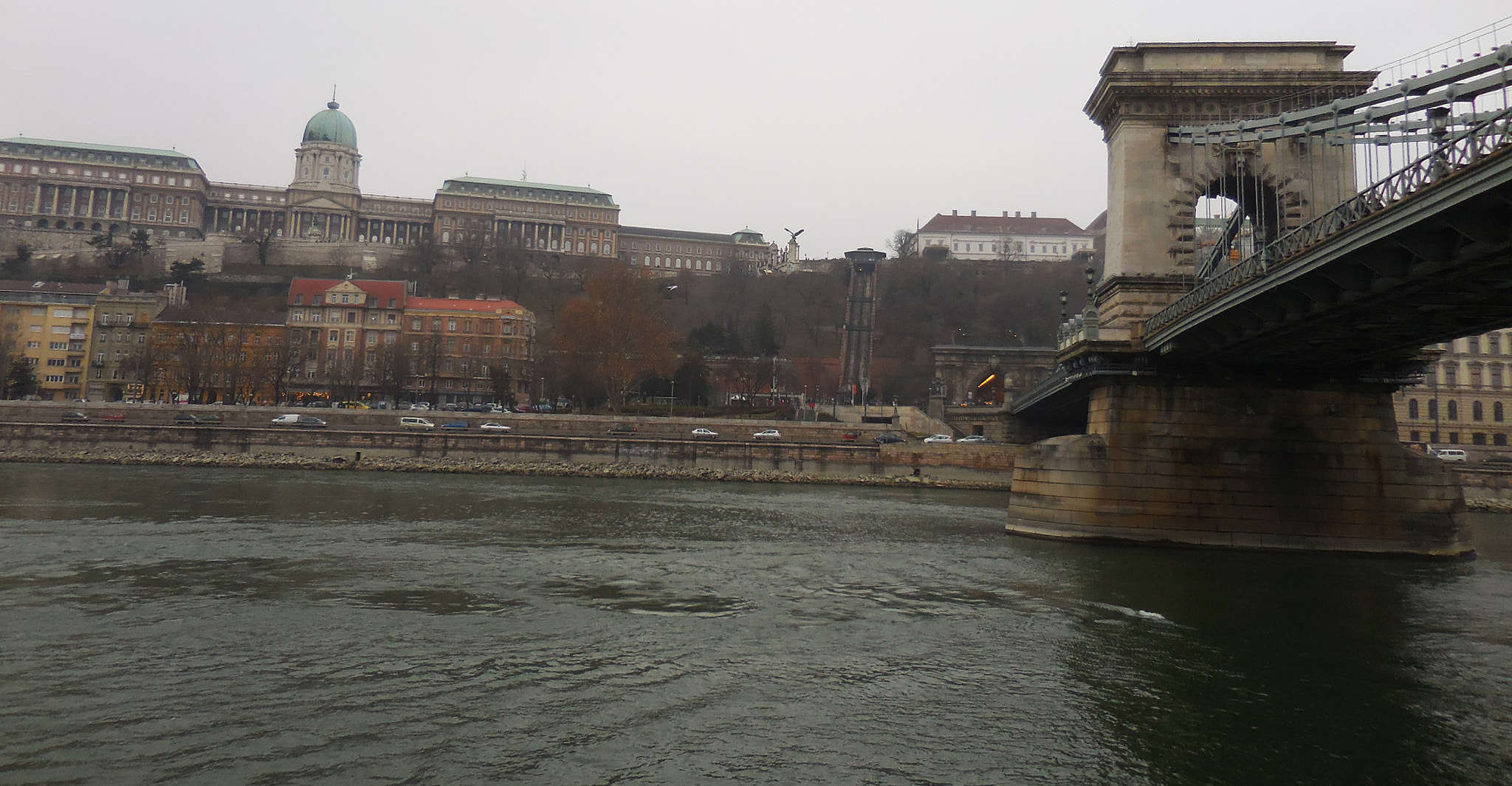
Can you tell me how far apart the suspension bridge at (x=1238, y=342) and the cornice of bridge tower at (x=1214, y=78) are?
4 centimetres

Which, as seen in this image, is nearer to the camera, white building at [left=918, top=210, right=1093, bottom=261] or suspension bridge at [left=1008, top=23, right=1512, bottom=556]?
suspension bridge at [left=1008, top=23, right=1512, bottom=556]

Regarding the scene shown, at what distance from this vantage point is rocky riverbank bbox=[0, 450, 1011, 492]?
38.8m

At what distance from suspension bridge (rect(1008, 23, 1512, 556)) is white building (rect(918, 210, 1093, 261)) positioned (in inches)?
3738

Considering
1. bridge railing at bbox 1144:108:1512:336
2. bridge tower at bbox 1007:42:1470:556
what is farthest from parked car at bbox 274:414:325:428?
bridge railing at bbox 1144:108:1512:336

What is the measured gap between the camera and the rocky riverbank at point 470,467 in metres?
38.8

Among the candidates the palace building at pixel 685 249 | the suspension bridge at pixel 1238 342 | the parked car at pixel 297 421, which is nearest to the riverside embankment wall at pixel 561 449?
the parked car at pixel 297 421

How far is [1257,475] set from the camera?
19.3 meters

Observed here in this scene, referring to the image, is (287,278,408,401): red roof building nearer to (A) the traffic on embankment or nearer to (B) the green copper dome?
(A) the traffic on embankment

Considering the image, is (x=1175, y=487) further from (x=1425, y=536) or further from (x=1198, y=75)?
(x=1198, y=75)

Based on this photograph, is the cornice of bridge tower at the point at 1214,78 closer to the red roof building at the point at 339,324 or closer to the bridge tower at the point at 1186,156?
the bridge tower at the point at 1186,156

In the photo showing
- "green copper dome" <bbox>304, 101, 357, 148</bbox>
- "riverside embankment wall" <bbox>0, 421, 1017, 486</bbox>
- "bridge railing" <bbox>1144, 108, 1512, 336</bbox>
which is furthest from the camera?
"green copper dome" <bbox>304, 101, 357, 148</bbox>

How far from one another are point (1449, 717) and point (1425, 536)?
12297mm

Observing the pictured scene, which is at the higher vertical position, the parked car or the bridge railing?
the bridge railing

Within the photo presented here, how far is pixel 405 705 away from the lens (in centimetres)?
827
